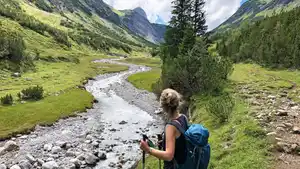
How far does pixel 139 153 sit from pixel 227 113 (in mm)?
7091

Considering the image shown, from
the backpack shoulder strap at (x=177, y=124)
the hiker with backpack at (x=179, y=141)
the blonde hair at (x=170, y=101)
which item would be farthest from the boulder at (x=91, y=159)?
the backpack shoulder strap at (x=177, y=124)

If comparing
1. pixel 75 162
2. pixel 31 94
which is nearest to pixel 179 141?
pixel 75 162

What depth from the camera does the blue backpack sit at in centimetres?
679

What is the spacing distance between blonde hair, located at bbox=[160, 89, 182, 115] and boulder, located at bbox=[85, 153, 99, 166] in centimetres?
1342

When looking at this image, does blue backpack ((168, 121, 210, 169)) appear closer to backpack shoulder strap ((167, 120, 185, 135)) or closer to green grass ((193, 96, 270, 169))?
backpack shoulder strap ((167, 120, 185, 135))

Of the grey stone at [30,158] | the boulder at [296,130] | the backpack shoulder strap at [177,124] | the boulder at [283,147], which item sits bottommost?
the grey stone at [30,158]

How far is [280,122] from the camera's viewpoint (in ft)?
53.4

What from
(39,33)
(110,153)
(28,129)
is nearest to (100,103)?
(28,129)

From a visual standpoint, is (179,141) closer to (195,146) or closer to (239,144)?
(195,146)

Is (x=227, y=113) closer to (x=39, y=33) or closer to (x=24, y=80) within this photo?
(x=24, y=80)

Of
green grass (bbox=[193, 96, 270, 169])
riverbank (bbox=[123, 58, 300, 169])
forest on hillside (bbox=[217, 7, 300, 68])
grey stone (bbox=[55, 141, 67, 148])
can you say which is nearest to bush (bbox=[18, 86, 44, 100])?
grey stone (bbox=[55, 141, 67, 148])

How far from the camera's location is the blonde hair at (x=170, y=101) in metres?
6.64

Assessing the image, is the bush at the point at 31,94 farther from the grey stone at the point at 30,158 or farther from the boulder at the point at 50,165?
the boulder at the point at 50,165

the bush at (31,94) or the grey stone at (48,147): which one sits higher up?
the bush at (31,94)
